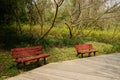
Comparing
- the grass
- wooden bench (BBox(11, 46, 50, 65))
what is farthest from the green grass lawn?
wooden bench (BBox(11, 46, 50, 65))

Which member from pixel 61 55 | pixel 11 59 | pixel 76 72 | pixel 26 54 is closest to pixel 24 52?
pixel 26 54

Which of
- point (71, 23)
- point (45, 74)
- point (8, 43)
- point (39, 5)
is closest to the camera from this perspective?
point (45, 74)

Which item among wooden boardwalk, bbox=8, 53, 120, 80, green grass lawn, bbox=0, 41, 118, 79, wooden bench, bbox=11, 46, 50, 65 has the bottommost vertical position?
wooden boardwalk, bbox=8, 53, 120, 80

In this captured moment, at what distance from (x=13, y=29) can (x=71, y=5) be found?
19.1 ft

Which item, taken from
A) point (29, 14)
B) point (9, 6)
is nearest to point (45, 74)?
point (9, 6)

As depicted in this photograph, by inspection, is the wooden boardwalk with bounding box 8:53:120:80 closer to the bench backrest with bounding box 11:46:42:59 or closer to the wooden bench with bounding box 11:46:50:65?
the wooden bench with bounding box 11:46:50:65

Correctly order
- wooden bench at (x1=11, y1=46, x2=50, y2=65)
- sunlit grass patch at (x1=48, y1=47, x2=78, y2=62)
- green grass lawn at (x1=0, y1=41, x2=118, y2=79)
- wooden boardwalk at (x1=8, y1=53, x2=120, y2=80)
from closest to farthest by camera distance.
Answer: wooden boardwalk at (x1=8, y1=53, x2=120, y2=80) < green grass lawn at (x1=0, y1=41, x2=118, y2=79) < wooden bench at (x1=11, y1=46, x2=50, y2=65) < sunlit grass patch at (x1=48, y1=47, x2=78, y2=62)

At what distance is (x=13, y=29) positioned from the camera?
1595 centimetres

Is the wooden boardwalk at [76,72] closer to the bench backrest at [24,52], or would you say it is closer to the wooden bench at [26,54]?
the wooden bench at [26,54]

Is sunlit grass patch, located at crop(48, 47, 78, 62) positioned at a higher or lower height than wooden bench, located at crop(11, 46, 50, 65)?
lower

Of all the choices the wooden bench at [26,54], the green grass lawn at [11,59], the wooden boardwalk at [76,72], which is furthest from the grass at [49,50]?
the wooden boardwalk at [76,72]

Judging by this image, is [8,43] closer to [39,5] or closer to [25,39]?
[25,39]

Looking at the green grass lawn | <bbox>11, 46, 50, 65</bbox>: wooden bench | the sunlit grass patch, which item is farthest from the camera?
the sunlit grass patch

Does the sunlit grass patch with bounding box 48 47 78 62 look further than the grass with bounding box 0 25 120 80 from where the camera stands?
Yes
